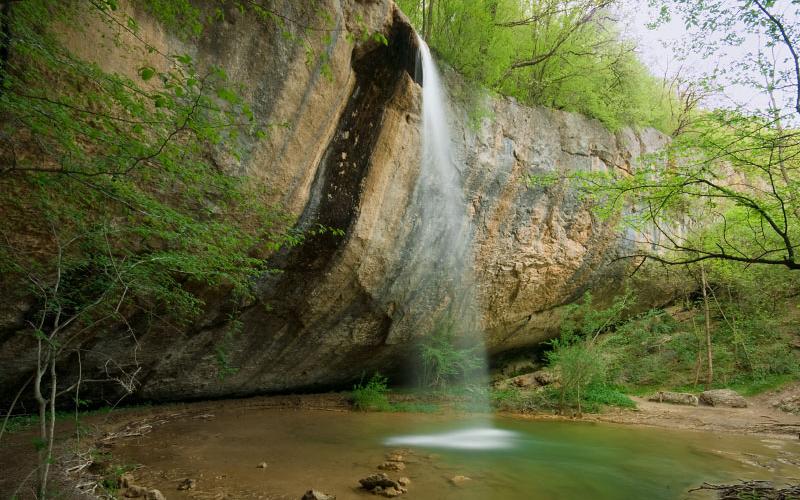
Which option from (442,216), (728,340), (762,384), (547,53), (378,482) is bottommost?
(378,482)

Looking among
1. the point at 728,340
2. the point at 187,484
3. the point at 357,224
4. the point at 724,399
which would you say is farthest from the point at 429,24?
the point at 728,340

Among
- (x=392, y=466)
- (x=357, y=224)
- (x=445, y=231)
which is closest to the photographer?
(x=392, y=466)

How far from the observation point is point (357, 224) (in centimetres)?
811

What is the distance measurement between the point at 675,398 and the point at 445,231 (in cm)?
771

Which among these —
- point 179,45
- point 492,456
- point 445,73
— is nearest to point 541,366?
point 492,456

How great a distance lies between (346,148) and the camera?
7.77 metres

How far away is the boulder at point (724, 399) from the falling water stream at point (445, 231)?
553 cm

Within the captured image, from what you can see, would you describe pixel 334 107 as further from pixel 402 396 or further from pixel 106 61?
pixel 402 396

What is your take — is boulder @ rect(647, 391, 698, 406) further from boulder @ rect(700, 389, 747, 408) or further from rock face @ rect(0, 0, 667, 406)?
rock face @ rect(0, 0, 667, 406)

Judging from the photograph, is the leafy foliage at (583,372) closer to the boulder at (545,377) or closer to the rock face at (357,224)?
the boulder at (545,377)

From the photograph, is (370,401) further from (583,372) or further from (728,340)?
(728,340)

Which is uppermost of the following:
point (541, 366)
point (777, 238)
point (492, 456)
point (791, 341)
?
point (777, 238)

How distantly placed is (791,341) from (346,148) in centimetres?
1459

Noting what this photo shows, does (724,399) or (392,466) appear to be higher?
(724,399)
